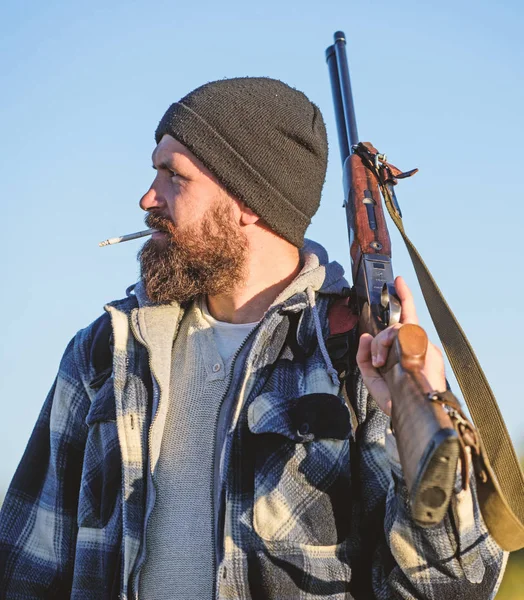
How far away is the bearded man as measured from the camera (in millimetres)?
4664

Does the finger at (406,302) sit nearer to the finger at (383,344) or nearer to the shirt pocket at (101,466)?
the finger at (383,344)

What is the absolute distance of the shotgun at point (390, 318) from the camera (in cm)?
319

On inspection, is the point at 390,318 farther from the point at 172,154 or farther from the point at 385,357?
the point at 172,154

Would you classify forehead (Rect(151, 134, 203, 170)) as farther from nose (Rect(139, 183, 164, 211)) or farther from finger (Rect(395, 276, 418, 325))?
finger (Rect(395, 276, 418, 325))

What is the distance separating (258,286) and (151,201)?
88 cm

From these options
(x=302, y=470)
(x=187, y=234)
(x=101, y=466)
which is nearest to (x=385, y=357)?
(x=302, y=470)

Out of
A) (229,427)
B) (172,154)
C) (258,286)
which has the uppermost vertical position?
(172,154)

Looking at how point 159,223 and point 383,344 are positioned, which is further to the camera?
point 159,223

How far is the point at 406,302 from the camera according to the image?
4.43 metres

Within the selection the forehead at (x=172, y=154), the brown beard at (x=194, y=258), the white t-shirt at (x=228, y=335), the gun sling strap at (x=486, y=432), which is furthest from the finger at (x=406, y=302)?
the forehead at (x=172, y=154)

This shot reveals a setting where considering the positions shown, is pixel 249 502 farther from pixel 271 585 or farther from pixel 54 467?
pixel 54 467

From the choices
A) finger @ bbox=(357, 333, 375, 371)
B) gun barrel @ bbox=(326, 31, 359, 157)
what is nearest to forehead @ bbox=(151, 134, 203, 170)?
gun barrel @ bbox=(326, 31, 359, 157)

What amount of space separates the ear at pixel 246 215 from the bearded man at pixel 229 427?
1cm

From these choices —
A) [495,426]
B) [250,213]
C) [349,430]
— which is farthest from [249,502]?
[250,213]
